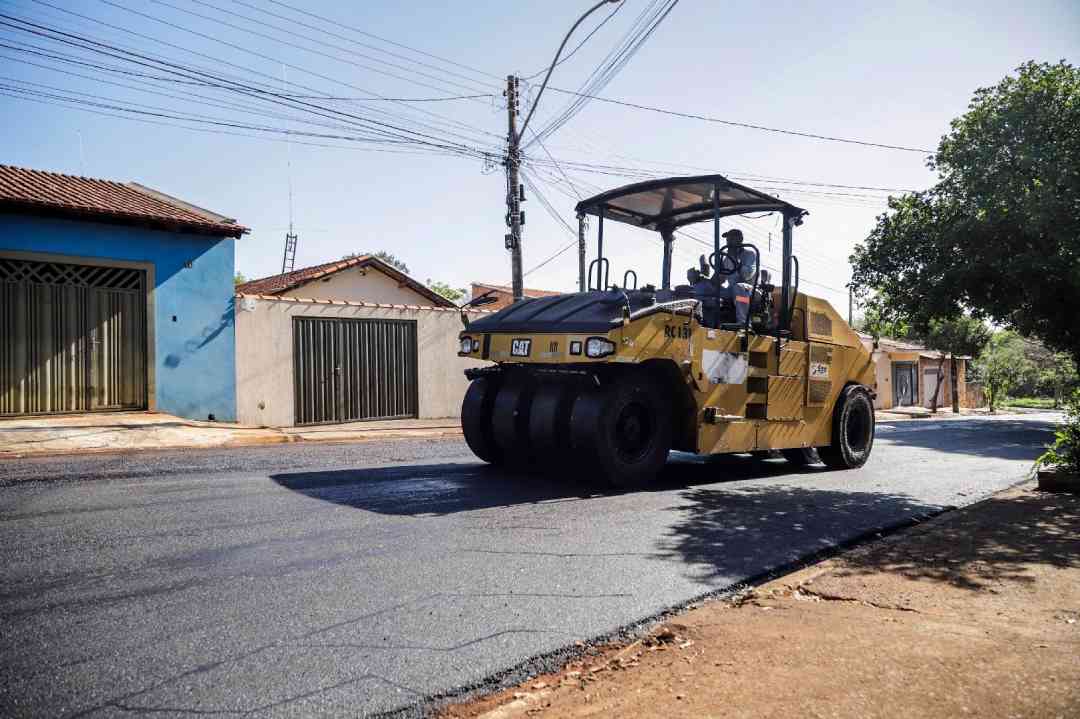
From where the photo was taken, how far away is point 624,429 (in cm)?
645

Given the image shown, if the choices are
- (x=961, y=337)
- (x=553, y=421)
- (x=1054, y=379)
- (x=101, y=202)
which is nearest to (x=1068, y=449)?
(x=553, y=421)

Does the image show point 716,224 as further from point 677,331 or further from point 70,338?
point 70,338

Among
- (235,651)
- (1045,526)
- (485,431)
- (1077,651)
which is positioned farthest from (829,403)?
(235,651)

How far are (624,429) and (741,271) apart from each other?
231 centimetres

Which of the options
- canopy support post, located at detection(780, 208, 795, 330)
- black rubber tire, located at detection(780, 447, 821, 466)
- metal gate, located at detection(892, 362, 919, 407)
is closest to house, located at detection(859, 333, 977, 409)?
metal gate, located at detection(892, 362, 919, 407)

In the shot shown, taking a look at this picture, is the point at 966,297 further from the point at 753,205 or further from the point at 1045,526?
the point at 1045,526

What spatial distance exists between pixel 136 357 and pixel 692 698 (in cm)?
1196

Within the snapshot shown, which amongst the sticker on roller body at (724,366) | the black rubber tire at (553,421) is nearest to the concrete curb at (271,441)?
the black rubber tire at (553,421)

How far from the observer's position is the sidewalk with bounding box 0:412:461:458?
8.77 metres

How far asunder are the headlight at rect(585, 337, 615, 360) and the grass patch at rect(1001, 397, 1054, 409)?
1765 inches

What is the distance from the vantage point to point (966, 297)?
2070 centimetres

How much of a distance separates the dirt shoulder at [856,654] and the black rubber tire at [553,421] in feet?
9.10

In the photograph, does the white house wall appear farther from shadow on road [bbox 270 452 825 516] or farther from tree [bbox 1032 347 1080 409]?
tree [bbox 1032 347 1080 409]

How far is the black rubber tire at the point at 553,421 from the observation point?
638 centimetres
